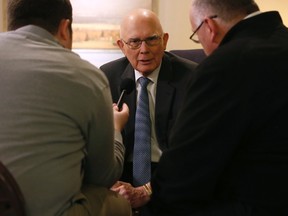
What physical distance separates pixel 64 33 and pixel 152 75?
79 cm

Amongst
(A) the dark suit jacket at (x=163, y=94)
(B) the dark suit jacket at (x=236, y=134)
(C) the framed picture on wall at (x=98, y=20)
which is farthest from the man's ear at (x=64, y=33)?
(C) the framed picture on wall at (x=98, y=20)

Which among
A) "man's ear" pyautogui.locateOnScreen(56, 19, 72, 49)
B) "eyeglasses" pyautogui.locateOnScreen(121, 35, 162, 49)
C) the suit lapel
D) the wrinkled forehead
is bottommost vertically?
the suit lapel

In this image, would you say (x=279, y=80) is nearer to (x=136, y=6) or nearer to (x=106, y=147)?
(x=106, y=147)

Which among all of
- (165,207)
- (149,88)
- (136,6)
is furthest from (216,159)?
(136,6)

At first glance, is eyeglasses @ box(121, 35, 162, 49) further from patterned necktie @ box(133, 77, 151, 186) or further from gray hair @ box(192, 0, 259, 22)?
gray hair @ box(192, 0, 259, 22)

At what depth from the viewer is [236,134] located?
0.97 meters

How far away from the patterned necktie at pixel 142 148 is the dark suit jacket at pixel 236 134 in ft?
2.24

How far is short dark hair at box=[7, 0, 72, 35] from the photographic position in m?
1.12

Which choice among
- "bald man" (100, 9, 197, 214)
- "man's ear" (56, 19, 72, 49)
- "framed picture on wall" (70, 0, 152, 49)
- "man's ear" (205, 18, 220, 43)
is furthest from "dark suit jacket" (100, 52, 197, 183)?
"framed picture on wall" (70, 0, 152, 49)

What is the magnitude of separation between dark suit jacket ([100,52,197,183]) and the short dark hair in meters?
0.76

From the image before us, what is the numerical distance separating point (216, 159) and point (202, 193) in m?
0.11

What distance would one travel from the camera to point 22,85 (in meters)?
0.95

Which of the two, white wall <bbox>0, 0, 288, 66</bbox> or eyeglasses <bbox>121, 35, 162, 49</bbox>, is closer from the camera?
eyeglasses <bbox>121, 35, 162, 49</bbox>

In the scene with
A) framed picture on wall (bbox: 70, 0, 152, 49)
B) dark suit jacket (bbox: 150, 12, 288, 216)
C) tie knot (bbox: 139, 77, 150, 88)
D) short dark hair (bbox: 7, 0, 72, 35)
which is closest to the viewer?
dark suit jacket (bbox: 150, 12, 288, 216)
